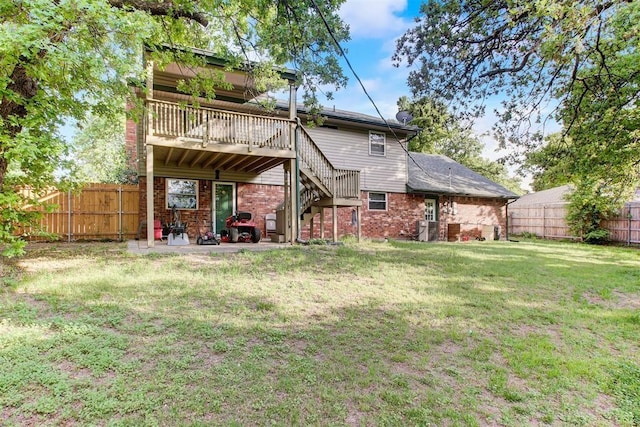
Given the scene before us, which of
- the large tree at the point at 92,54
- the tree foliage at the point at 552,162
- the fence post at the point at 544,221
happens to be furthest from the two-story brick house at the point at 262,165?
the fence post at the point at 544,221

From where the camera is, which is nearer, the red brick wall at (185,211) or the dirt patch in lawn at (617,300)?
the dirt patch in lawn at (617,300)

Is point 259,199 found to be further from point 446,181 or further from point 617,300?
point 617,300

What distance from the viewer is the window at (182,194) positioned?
38.3ft

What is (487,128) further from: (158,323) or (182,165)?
(182,165)

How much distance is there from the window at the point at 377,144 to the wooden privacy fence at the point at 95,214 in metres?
9.69

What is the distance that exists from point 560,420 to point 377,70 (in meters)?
6.70

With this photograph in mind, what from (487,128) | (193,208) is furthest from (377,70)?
(193,208)

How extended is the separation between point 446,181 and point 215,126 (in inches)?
508

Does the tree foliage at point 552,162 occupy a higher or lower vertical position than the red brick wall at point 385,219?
higher

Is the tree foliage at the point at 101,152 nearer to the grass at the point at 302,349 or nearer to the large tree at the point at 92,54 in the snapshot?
the large tree at the point at 92,54

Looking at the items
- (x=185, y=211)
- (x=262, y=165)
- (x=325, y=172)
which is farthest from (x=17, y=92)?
(x=325, y=172)

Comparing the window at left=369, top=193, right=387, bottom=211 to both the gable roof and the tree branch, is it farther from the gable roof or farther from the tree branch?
the tree branch

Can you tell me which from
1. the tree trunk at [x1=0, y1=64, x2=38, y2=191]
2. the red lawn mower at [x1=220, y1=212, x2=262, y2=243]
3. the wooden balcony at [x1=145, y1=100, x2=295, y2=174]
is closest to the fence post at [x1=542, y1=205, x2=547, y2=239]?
the wooden balcony at [x1=145, y1=100, x2=295, y2=174]

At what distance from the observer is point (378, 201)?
50.8ft
